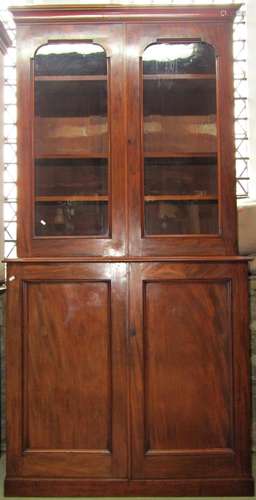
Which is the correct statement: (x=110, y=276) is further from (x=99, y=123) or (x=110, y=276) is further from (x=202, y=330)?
(x=99, y=123)

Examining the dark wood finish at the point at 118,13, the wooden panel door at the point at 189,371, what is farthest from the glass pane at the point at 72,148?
the wooden panel door at the point at 189,371

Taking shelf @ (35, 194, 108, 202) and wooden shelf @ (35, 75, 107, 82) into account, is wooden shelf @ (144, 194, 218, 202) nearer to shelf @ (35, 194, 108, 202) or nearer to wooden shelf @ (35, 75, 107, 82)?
shelf @ (35, 194, 108, 202)

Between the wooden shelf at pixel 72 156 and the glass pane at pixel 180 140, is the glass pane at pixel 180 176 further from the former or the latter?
the wooden shelf at pixel 72 156

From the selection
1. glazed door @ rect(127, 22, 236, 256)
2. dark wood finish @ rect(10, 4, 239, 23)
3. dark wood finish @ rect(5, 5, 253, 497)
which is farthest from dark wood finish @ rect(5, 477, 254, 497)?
dark wood finish @ rect(10, 4, 239, 23)

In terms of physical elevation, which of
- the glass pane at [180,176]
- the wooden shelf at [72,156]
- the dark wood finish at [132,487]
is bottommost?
the dark wood finish at [132,487]

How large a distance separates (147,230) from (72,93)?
709 millimetres

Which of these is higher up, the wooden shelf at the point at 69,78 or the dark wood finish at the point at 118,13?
the dark wood finish at the point at 118,13

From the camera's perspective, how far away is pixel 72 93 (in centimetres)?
203

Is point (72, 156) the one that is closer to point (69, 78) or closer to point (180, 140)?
point (69, 78)

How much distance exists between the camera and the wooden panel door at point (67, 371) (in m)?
1.88

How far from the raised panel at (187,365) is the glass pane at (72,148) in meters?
0.43

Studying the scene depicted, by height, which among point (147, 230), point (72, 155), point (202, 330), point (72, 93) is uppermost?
point (72, 93)

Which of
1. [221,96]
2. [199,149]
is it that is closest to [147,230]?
[199,149]

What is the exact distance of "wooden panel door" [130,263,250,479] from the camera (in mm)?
Answer: 1875
